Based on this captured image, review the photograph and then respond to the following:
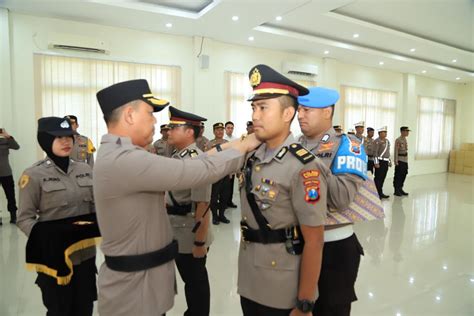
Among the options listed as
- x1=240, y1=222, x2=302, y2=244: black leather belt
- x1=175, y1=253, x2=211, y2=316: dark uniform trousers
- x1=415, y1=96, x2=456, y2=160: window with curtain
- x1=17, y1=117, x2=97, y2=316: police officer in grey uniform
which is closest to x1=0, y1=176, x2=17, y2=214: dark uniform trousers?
x1=17, y1=117, x2=97, y2=316: police officer in grey uniform

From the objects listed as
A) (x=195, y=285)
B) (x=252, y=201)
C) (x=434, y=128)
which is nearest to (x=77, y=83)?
(x=195, y=285)

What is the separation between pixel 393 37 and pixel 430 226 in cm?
441

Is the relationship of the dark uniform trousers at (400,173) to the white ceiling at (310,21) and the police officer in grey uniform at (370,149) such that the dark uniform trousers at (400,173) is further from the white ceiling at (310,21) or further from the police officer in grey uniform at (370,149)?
the white ceiling at (310,21)

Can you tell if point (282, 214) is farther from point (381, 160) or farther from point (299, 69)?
point (299, 69)

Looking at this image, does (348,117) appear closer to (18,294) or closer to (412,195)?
(412,195)

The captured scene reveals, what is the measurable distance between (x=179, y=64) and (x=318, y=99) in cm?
561

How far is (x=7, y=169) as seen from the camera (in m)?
4.88

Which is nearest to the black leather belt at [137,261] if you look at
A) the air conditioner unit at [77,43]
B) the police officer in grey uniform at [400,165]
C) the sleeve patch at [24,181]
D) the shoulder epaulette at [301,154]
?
the shoulder epaulette at [301,154]

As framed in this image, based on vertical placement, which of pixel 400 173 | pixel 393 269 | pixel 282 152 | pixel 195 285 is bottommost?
pixel 393 269

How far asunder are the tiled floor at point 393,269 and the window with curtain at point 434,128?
650 centimetres

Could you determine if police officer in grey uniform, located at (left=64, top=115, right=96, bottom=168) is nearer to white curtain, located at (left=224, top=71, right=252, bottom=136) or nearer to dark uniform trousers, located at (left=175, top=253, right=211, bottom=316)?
dark uniform trousers, located at (left=175, top=253, right=211, bottom=316)

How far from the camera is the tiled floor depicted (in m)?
2.67

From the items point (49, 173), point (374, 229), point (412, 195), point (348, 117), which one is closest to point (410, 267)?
point (374, 229)

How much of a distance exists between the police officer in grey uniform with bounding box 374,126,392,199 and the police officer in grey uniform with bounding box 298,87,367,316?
6.50m
